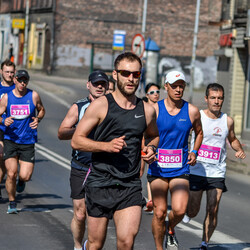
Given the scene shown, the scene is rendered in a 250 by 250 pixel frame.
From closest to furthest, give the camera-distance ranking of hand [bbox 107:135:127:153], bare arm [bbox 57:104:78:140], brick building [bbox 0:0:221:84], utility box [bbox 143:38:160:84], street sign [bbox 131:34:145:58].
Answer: hand [bbox 107:135:127:153] → bare arm [bbox 57:104:78:140] → street sign [bbox 131:34:145:58] → utility box [bbox 143:38:160:84] → brick building [bbox 0:0:221:84]

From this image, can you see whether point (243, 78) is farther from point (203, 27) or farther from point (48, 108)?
point (203, 27)

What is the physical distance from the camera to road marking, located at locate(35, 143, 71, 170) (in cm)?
1676

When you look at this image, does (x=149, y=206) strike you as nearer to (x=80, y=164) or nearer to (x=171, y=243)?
(x=171, y=243)

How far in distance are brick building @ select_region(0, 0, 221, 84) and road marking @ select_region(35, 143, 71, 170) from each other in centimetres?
3362

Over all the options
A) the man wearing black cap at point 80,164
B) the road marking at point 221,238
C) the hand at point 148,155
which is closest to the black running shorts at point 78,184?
the man wearing black cap at point 80,164

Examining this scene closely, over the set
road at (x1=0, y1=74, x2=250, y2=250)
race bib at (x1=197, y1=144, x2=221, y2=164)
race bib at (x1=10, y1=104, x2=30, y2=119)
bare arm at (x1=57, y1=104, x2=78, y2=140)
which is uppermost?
bare arm at (x1=57, y1=104, x2=78, y2=140)

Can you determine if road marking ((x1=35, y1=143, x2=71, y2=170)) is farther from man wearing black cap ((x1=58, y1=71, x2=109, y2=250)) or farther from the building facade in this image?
the building facade

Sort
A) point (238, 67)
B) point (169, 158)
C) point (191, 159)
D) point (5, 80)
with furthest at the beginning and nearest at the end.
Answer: point (238, 67) → point (5, 80) → point (191, 159) → point (169, 158)

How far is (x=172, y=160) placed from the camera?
26.1 feet

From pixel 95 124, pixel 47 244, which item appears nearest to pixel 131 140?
pixel 95 124

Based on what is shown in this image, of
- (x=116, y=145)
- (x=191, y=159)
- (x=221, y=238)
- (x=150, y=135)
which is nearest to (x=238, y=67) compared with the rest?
(x=221, y=238)

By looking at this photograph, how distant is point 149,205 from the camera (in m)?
10.8

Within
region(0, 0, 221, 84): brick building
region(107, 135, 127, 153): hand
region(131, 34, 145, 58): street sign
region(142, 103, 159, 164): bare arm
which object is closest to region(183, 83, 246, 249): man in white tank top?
region(142, 103, 159, 164): bare arm

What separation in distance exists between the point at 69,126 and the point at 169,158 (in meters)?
1.17
